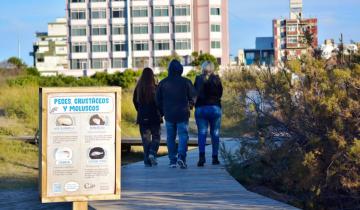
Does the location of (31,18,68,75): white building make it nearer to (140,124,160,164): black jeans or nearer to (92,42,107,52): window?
(92,42,107,52): window

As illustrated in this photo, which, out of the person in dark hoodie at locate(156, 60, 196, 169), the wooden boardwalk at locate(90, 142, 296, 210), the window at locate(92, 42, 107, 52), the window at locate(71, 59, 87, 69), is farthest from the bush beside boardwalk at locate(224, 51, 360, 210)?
the window at locate(71, 59, 87, 69)

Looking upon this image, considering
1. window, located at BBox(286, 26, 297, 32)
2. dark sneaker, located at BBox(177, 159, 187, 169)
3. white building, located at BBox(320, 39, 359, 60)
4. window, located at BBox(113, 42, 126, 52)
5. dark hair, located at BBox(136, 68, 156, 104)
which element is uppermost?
window, located at BBox(113, 42, 126, 52)

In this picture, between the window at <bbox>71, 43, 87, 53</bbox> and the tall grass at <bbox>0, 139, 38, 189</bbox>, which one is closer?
the tall grass at <bbox>0, 139, 38, 189</bbox>

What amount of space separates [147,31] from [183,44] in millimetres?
5862

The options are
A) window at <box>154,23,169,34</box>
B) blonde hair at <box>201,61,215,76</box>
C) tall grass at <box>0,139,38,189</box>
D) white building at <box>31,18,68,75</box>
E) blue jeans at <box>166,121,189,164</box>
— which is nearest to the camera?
blue jeans at <box>166,121,189,164</box>

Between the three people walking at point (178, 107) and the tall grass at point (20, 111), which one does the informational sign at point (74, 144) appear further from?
the tall grass at point (20, 111)

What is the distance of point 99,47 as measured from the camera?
346ft

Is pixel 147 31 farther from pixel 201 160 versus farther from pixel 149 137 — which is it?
pixel 201 160

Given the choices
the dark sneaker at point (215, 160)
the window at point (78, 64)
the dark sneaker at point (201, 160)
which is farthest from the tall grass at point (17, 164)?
the window at point (78, 64)

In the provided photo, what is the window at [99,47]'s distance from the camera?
10519 centimetres

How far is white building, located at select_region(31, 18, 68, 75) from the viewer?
447 ft

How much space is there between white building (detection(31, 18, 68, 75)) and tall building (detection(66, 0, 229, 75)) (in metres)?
23.1

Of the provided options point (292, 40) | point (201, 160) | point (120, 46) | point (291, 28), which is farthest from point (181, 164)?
point (120, 46)

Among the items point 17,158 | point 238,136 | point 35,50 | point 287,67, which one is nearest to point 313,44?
point 287,67
